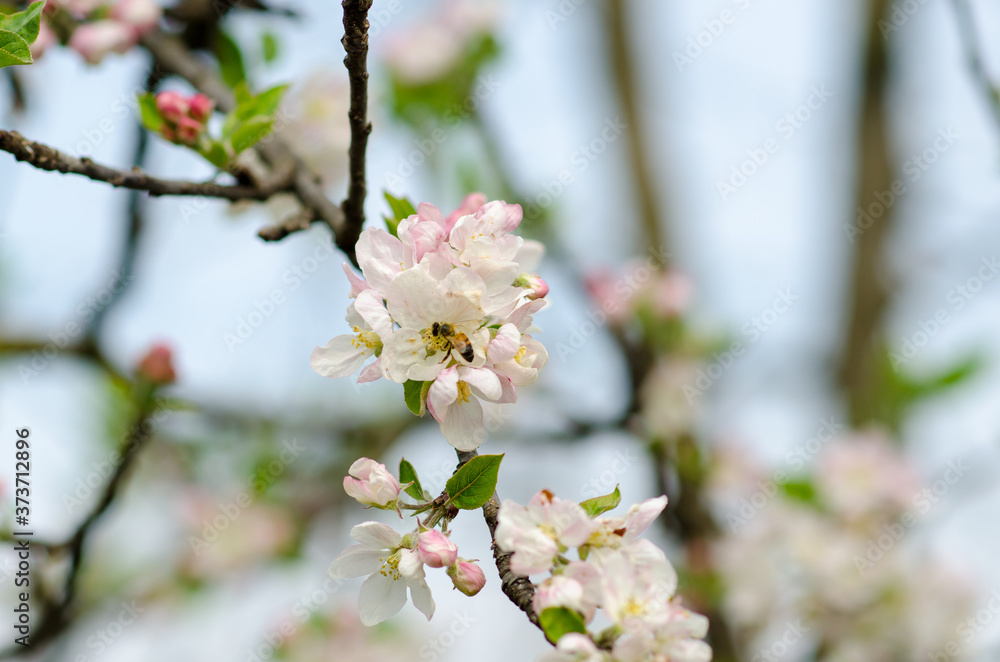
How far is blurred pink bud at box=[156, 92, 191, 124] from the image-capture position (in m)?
1.11

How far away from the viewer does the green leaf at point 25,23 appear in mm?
878

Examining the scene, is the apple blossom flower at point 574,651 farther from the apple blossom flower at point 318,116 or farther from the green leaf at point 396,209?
the apple blossom flower at point 318,116

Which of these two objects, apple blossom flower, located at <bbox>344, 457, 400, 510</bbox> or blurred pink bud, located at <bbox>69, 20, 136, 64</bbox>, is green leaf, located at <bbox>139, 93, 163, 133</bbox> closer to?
blurred pink bud, located at <bbox>69, 20, 136, 64</bbox>

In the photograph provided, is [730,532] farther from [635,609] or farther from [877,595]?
[635,609]

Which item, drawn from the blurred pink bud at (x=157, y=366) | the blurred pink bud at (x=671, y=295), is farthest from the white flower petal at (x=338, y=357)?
the blurred pink bud at (x=671, y=295)

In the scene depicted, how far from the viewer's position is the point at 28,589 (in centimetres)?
174

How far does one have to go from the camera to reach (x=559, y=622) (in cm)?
69

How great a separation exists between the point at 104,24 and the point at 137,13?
2.6 inches

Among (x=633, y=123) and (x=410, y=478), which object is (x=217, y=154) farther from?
(x=633, y=123)

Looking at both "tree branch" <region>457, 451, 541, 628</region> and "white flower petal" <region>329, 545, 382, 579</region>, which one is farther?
"white flower petal" <region>329, 545, 382, 579</region>

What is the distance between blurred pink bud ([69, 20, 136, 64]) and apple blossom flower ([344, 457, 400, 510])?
3.59 feet

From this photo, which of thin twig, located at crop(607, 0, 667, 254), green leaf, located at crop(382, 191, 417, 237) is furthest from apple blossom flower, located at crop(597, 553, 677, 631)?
thin twig, located at crop(607, 0, 667, 254)

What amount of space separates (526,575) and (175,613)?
2873mm

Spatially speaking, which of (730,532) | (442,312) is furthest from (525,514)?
(730,532)
